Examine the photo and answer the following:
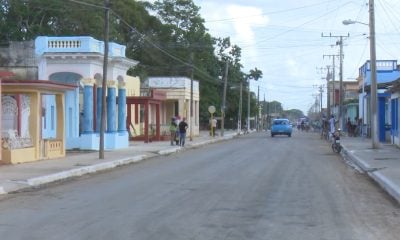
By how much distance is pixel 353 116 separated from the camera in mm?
74375

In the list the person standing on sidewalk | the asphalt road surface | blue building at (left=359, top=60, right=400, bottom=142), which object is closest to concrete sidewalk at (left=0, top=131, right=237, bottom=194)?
the asphalt road surface

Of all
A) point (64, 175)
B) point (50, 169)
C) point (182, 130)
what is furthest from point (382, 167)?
point (182, 130)

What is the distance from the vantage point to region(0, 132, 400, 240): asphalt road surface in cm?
1023

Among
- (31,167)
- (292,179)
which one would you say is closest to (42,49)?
(31,167)

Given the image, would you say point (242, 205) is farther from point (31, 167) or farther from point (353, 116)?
point (353, 116)

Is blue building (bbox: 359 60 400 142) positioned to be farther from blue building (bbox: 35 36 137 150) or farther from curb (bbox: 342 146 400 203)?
blue building (bbox: 35 36 137 150)

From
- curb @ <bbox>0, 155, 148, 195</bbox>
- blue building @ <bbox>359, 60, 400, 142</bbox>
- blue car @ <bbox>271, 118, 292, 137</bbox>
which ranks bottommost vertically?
curb @ <bbox>0, 155, 148, 195</bbox>

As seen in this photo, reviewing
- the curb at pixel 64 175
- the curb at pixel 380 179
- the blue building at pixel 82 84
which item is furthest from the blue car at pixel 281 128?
the curb at pixel 64 175

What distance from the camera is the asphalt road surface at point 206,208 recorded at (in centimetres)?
1023

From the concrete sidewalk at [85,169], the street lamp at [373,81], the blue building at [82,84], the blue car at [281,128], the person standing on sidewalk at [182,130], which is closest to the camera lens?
the concrete sidewalk at [85,169]

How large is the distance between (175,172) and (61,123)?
9272 mm

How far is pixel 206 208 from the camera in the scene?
42.3 ft

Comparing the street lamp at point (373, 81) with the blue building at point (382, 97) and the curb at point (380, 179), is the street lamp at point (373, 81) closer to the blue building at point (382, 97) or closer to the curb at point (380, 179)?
the curb at point (380, 179)

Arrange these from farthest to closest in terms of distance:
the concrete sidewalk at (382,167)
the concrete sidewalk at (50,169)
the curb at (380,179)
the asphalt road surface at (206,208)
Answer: the concrete sidewalk at (50,169) < the concrete sidewalk at (382,167) < the curb at (380,179) < the asphalt road surface at (206,208)
